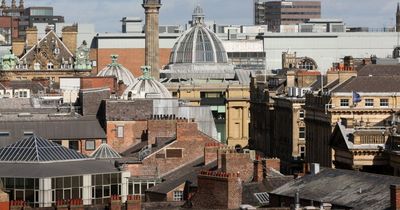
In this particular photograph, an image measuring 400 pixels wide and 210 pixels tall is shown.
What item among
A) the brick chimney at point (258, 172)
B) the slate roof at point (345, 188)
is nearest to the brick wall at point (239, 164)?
the brick chimney at point (258, 172)

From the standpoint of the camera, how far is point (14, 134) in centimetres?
10438

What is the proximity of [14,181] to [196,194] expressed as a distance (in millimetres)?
11655

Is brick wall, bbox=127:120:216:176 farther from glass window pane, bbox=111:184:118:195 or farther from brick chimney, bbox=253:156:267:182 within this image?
brick chimney, bbox=253:156:267:182

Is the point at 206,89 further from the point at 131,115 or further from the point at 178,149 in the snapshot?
the point at 178,149

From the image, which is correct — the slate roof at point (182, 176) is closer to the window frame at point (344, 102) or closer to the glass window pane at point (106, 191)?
the glass window pane at point (106, 191)

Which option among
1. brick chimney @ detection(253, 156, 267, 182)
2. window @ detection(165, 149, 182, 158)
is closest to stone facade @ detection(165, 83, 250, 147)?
window @ detection(165, 149, 182, 158)

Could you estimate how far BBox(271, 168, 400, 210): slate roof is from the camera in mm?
65688

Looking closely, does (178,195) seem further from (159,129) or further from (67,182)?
(159,129)

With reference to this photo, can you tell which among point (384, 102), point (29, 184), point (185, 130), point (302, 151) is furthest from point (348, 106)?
point (29, 184)

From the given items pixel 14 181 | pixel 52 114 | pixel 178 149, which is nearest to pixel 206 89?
pixel 52 114

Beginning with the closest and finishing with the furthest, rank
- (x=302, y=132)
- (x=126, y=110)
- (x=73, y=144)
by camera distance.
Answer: (x=73, y=144) < (x=126, y=110) < (x=302, y=132)

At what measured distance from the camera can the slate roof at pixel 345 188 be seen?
216 feet

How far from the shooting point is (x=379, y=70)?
5630 inches

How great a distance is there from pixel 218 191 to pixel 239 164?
34.6 feet
